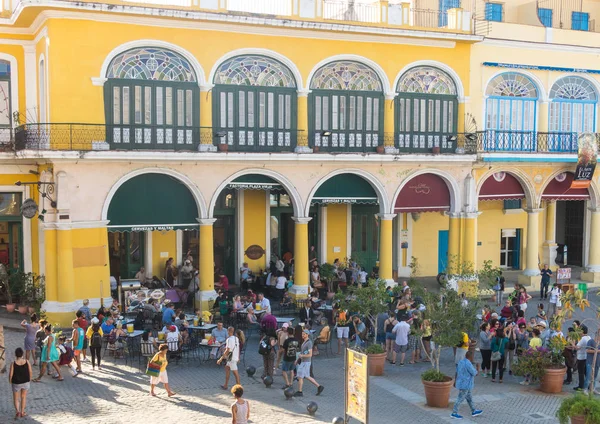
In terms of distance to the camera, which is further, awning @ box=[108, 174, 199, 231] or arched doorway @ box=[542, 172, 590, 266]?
arched doorway @ box=[542, 172, 590, 266]

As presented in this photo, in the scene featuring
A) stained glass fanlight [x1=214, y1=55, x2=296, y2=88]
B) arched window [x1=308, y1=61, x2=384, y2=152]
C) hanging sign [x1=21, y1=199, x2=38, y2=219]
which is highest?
stained glass fanlight [x1=214, y1=55, x2=296, y2=88]

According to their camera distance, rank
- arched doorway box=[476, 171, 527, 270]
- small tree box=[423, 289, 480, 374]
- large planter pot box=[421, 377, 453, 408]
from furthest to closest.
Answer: arched doorway box=[476, 171, 527, 270], small tree box=[423, 289, 480, 374], large planter pot box=[421, 377, 453, 408]

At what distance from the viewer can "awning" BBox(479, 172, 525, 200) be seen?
29656mm

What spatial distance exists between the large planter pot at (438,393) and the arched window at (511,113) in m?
14.1

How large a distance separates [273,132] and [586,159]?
40.0ft

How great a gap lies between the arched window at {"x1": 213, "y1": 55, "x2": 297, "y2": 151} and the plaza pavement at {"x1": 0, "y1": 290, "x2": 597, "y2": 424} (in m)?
8.42

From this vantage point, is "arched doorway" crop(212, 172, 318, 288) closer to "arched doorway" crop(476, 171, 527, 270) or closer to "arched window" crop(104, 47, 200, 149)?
"arched window" crop(104, 47, 200, 149)

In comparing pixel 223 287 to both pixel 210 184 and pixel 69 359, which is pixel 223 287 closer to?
pixel 210 184

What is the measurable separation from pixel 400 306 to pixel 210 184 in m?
7.00

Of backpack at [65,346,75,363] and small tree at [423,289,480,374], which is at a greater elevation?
small tree at [423,289,480,374]

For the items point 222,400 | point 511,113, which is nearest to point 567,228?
point 511,113

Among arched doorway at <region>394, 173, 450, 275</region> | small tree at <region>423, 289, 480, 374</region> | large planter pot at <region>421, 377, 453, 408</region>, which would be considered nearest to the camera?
large planter pot at <region>421, 377, 453, 408</region>

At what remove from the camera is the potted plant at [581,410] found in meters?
13.8

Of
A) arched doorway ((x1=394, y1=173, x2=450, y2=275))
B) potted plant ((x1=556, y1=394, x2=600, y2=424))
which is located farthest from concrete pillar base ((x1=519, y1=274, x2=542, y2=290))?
potted plant ((x1=556, y1=394, x2=600, y2=424))
